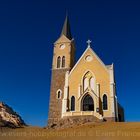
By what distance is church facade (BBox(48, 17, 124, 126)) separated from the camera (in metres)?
41.1

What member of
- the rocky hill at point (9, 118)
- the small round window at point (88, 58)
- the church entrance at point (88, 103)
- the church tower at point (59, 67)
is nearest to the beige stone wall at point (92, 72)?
the small round window at point (88, 58)

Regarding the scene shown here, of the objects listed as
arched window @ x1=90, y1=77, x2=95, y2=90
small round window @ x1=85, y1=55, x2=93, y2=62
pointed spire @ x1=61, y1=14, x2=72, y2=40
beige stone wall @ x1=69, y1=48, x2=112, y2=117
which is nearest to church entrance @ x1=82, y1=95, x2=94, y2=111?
beige stone wall @ x1=69, y1=48, x2=112, y2=117

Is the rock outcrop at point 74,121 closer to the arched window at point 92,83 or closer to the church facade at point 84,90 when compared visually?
the church facade at point 84,90

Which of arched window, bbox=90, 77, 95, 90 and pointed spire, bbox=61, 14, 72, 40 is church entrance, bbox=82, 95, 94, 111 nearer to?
arched window, bbox=90, 77, 95, 90

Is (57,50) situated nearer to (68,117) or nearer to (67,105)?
(67,105)

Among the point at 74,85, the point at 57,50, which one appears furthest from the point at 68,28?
the point at 74,85

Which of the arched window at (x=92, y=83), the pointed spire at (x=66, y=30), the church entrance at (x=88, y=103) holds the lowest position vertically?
the church entrance at (x=88, y=103)

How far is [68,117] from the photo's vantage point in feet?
129

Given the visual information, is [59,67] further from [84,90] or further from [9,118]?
[9,118]

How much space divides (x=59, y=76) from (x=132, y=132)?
25.9m

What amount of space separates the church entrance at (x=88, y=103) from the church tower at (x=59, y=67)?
463cm

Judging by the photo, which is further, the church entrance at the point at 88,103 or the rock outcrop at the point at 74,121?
the church entrance at the point at 88,103

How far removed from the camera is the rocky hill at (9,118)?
118ft

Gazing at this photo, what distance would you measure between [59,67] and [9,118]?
15.9 metres
